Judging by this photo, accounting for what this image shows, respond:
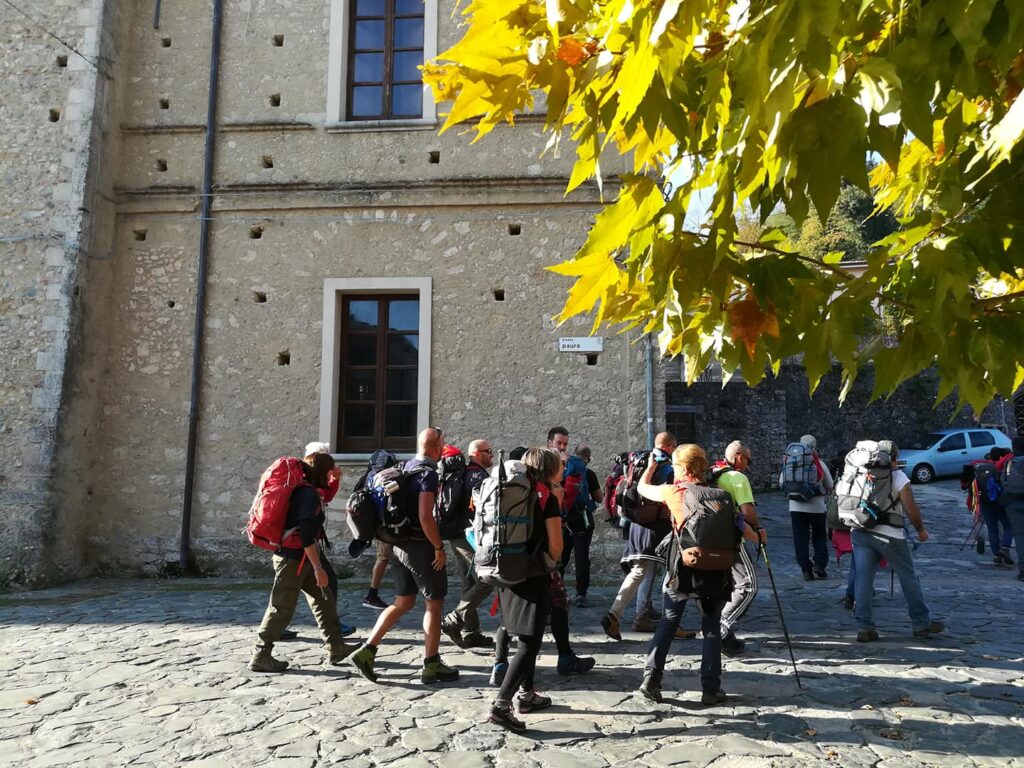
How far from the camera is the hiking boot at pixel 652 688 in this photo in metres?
4.44

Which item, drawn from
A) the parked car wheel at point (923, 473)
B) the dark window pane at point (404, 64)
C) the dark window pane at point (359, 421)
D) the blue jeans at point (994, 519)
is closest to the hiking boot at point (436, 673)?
the dark window pane at point (359, 421)

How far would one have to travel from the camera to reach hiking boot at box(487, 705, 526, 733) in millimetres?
3994

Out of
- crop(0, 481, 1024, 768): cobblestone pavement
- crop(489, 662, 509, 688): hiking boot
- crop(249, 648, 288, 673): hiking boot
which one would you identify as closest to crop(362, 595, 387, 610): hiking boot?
crop(0, 481, 1024, 768): cobblestone pavement

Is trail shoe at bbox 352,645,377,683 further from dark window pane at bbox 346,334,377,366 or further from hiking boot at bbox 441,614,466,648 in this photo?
dark window pane at bbox 346,334,377,366

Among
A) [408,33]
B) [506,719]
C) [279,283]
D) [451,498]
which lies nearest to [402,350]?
[279,283]

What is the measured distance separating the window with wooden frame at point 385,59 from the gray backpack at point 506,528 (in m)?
6.55

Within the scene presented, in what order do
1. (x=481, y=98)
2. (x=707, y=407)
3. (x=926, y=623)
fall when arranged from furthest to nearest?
(x=707, y=407)
(x=926, y=623)
(x=481, y=98)

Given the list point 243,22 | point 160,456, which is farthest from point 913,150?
point 243,22

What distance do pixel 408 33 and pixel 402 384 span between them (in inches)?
179

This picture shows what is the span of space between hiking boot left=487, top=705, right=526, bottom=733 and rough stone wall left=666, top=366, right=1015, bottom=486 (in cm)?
1917

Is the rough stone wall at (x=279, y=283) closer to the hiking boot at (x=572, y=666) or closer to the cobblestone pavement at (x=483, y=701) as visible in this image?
the cobblestone pavement at (x=483, y=701)

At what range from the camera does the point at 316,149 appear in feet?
30.9

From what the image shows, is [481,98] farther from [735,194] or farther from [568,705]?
[568,705]

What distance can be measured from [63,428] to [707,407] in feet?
61.0
